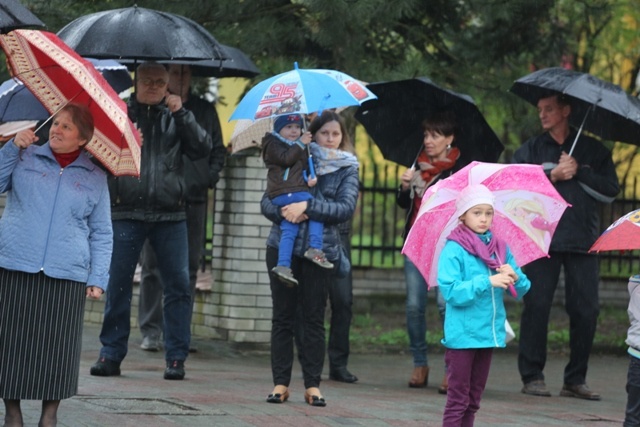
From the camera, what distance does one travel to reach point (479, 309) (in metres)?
6.98

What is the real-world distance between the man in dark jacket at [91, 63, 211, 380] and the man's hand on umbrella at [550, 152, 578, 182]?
2.56 m

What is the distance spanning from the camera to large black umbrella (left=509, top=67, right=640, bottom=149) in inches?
368

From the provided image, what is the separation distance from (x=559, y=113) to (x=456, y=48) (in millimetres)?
2942

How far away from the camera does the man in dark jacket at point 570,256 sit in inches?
388

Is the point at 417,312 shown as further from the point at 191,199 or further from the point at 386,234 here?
the point at 386,234

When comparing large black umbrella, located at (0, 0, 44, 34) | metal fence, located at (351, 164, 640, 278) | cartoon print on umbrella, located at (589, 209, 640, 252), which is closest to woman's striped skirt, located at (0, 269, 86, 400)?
large black umbrella, located at (0, 0, 44, 34)

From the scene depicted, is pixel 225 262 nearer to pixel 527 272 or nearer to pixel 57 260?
pixel 527 272

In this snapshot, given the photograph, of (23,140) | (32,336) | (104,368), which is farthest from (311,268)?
(23,140)

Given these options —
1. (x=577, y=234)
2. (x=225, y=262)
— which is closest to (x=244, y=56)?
(x=225, y=262)

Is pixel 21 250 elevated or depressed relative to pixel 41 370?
elevated

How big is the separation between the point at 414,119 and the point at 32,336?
4.24 m

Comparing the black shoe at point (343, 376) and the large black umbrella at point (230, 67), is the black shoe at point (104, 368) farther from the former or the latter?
Answer: the large black umbrella at point (230, 67)

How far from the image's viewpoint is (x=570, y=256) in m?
9.91

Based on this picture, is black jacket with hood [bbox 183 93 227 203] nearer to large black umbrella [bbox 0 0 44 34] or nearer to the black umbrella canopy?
the black umbrella canopy
